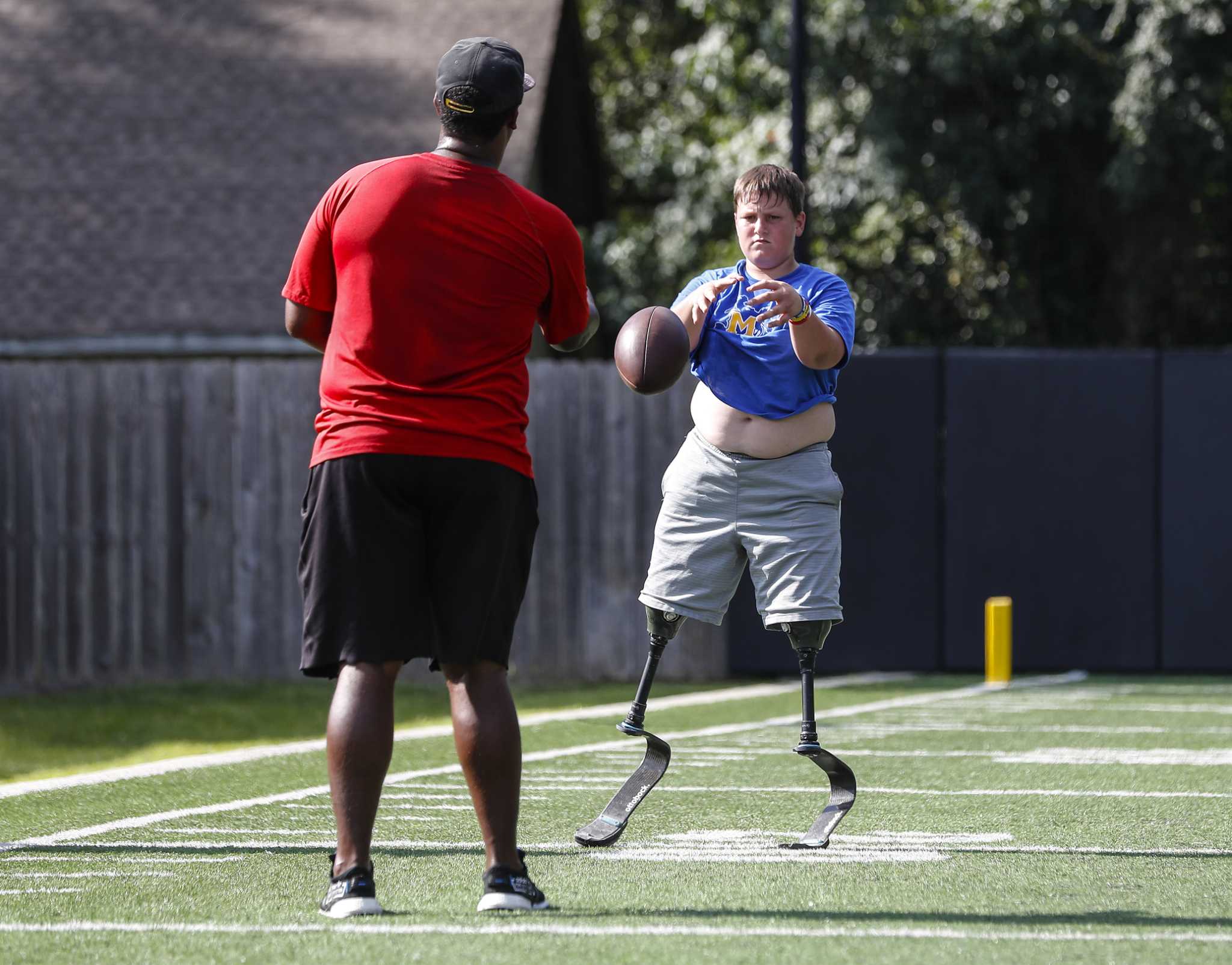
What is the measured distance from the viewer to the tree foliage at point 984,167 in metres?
16.6

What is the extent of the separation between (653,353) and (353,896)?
5.96 feet

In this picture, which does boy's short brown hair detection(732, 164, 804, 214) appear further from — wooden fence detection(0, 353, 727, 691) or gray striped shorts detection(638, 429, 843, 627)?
wooden fence detection(0, 353, 727, 691)

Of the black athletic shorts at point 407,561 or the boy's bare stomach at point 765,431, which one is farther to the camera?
the boy's bare stomach at point 765,431

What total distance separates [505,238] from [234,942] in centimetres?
171

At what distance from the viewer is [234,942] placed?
3916 millimetres

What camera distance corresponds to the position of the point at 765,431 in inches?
218

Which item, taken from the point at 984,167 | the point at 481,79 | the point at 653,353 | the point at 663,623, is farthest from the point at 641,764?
the point at 984,167

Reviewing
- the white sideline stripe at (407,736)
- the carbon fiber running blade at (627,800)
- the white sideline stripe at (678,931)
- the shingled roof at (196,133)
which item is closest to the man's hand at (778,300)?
the carbon fiber running blade at (627,800)

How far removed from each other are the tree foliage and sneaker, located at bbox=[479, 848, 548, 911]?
1361cm

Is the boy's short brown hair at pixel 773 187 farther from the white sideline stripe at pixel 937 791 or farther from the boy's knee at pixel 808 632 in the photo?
the white sideline stripe at pixel 937 791

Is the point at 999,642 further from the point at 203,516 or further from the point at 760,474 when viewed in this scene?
the point at 760,474

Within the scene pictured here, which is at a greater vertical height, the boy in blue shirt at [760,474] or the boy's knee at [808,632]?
the boy in blue shirt at [760,474]

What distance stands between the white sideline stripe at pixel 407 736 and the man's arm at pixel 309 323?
1272mm

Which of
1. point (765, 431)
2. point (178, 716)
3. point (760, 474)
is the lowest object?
point (178, 716)
